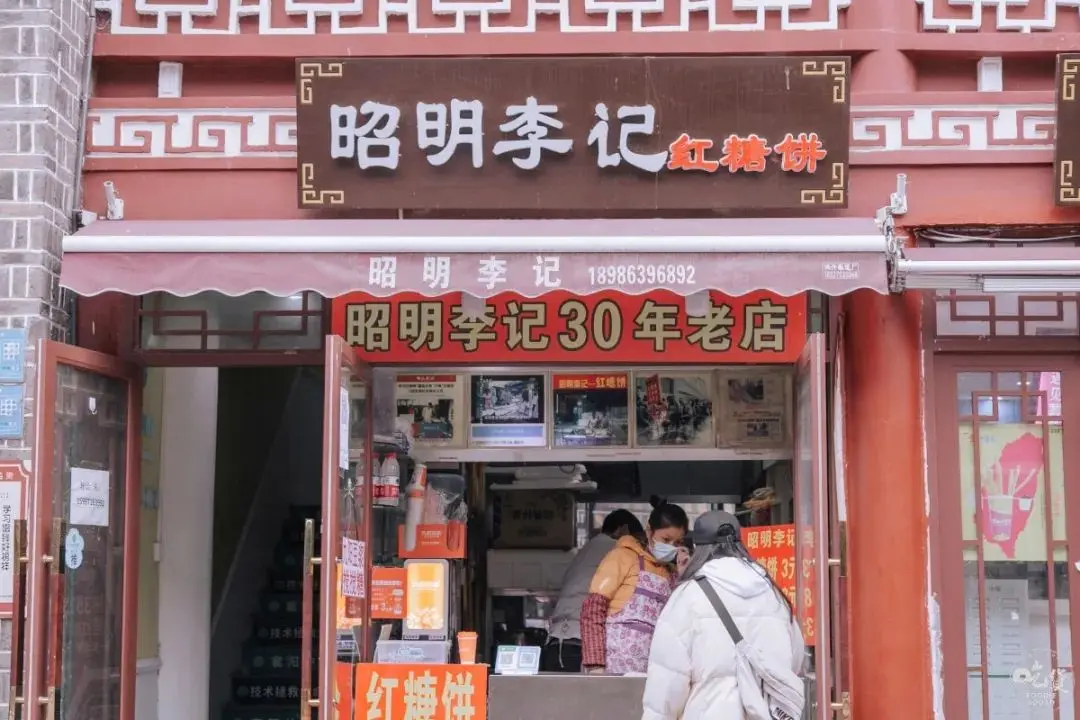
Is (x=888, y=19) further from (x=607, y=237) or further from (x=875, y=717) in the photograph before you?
(x=875, y=717)

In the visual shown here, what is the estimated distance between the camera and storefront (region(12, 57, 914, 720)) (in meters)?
6.53

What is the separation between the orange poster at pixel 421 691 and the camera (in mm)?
7094

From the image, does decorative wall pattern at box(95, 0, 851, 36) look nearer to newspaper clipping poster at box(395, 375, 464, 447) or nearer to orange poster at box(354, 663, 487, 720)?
A: newspaper clipping poster at box(395, 375, 464, 447)

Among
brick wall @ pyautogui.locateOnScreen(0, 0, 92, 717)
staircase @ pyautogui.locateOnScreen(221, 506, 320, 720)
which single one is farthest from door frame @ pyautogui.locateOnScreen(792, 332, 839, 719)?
staircase @ pyautogui.locateOnScreen(221, 506, 320, 720)

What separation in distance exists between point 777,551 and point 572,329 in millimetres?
1653

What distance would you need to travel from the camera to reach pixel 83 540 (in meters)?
6.93

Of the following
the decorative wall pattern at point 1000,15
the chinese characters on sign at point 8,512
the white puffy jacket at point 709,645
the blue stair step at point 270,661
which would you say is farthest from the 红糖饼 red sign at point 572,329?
the blue stair step at point 270,661

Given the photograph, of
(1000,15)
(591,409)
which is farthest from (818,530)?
(1000,15)

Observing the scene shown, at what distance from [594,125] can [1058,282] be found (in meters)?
2.34

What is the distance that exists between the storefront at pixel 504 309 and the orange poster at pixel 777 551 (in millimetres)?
19

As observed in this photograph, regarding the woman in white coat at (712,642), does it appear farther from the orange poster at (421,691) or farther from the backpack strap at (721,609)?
the orange poster at (421,691)

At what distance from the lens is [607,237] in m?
6.59

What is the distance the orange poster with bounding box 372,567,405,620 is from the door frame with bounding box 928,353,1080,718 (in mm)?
2820

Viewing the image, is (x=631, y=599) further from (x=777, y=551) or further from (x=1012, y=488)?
(x=1012, y=488)
